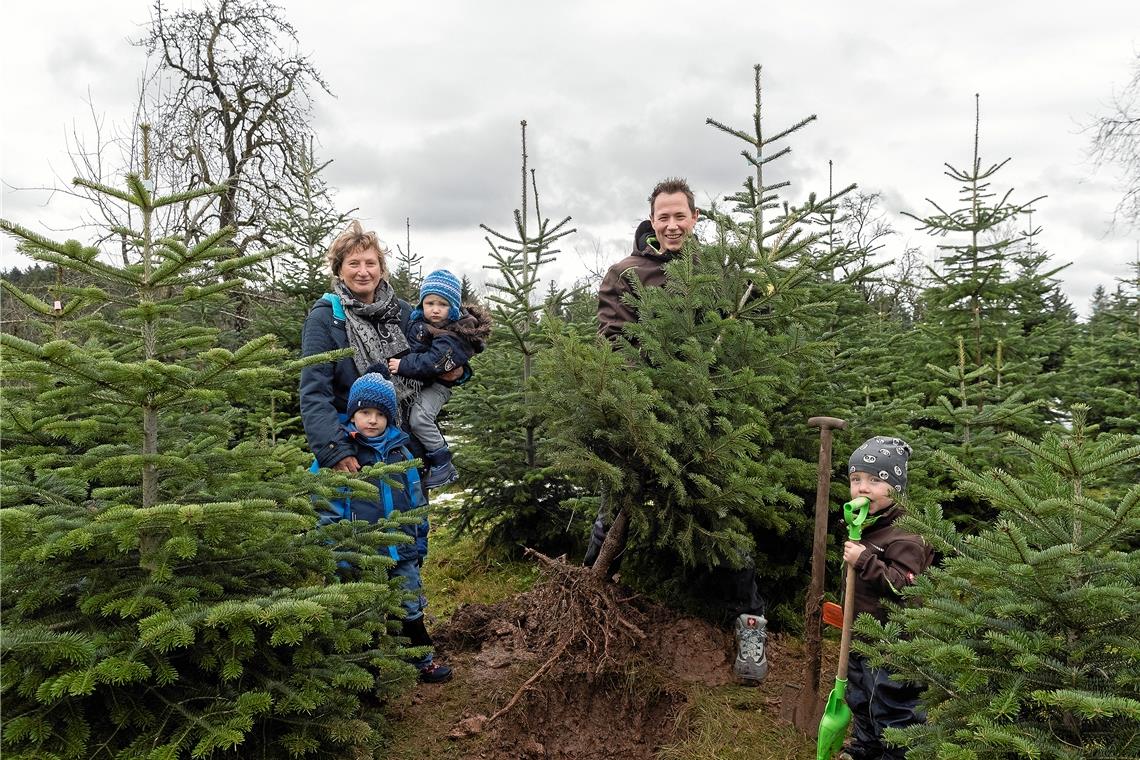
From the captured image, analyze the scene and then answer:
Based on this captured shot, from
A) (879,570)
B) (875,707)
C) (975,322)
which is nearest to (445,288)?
(879,570)

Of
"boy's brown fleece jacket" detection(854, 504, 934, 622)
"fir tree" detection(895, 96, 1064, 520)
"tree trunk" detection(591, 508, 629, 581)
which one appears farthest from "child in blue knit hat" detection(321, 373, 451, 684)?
"fir tree" detection(895, 96, 1064, 520)

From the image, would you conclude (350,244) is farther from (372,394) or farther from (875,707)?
(875,707)

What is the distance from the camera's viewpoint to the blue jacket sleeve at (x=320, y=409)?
3.50 m

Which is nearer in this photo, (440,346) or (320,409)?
(320,409)

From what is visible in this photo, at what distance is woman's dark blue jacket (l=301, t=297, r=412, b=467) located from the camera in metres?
3.50

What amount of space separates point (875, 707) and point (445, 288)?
3.13m

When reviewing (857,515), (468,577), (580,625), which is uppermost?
(857,515)

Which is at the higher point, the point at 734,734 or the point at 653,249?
the point at 653,249

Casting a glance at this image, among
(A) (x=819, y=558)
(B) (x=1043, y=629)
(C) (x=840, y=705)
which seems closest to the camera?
(B) (x=1043, y=629)

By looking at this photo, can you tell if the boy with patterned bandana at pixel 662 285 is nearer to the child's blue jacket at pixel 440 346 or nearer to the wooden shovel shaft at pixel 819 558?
the wooden shovel shaft at pixel 819 558

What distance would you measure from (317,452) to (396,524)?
63 cm

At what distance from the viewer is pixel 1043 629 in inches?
81.7

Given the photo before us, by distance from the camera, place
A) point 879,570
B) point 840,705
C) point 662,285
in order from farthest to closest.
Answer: point 662,285, point 840,705, point 879,570

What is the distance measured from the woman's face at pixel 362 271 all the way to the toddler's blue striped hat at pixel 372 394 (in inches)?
21.2
